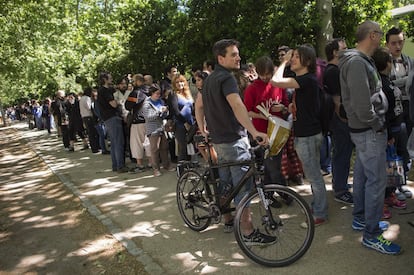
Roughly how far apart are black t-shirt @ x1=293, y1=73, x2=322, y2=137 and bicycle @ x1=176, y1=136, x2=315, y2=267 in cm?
58

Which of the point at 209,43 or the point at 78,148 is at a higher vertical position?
the point at 209,43

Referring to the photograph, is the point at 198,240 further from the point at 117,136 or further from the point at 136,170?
the point at 117,136

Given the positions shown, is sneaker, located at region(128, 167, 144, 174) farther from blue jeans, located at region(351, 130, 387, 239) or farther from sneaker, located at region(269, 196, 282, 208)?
blue jeans, located at region(351, 130, 387, 239)

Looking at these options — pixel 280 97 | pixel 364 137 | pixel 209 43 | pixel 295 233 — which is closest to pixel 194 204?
pixel 295 233

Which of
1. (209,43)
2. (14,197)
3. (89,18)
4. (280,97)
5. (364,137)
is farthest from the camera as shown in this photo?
(89,18)

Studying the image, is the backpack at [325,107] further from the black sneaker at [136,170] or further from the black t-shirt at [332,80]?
the black sneaker at [136,170]

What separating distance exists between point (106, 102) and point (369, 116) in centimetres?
559

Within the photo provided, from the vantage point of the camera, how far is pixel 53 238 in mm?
4918

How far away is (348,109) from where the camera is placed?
138 inches

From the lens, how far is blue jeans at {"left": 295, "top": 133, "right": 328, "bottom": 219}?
13.4ft

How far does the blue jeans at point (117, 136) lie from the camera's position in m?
7.80

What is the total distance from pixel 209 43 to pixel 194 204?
26.6 feet

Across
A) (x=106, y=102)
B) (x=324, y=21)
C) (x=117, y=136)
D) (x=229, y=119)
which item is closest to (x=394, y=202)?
(x=229, y=119)

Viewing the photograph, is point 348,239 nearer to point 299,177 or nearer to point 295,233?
point 295,233
